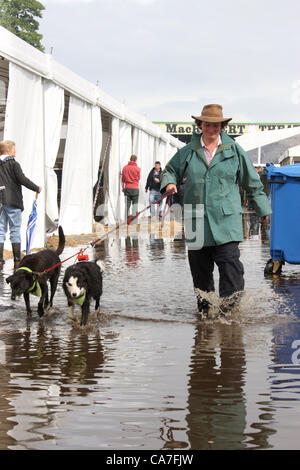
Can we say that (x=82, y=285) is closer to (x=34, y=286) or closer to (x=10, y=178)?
(x=34, y=286)

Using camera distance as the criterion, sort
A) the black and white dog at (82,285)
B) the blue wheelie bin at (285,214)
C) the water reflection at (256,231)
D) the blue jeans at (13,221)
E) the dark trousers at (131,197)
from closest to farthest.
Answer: the black and white dog at (82,285), the blue wheelie bin at (285,214), the blue jeans at (13,221), the water reflection at (256,231), the dark trousers at (131,197)

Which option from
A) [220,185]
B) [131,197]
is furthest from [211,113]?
[131,197]

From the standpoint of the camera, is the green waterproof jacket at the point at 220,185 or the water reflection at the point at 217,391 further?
the green waterproof jacket at the point at 220,185

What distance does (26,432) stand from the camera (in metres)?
3.29

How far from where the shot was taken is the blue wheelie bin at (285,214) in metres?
9.30

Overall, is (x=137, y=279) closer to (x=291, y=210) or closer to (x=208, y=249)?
(x=291, y=210)

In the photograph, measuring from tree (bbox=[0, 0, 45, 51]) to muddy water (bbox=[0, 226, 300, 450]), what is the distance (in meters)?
55.4

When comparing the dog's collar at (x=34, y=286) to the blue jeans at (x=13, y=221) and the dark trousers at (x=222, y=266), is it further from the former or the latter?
the blue jeans at (x=13, y=221)

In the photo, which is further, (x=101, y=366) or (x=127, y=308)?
(x=127, y=308)

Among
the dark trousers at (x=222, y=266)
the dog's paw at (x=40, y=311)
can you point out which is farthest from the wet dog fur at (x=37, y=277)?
the dark trousers at (x=222, y=266)

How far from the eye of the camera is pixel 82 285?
627cm

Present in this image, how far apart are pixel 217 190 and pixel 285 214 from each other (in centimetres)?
345

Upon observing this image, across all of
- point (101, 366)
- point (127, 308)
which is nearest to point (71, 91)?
point (127, 308)

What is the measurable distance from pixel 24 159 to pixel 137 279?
390 cm
